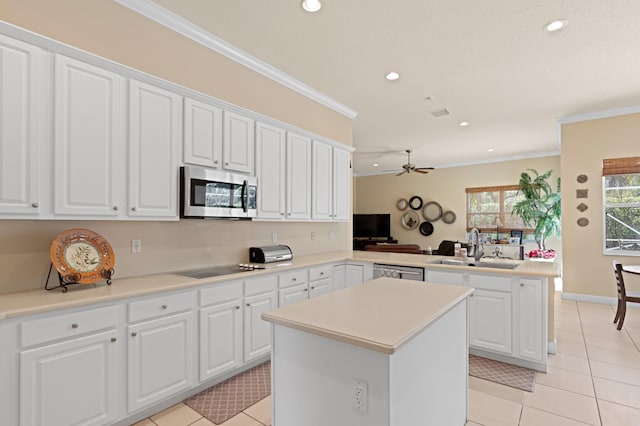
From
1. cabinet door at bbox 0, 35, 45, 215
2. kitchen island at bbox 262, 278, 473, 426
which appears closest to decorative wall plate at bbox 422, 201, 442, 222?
kitchen island at bbox 262, 278, 473, 426

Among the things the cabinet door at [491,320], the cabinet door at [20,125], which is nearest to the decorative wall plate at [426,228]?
the cabinet door at [491,320]

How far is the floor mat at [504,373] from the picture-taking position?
2.65 meters

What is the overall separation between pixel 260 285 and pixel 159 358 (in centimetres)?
96

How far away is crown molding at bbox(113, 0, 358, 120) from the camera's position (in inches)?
100

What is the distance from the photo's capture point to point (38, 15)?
2064 mm

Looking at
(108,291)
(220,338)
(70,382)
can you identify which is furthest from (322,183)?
(70,382)

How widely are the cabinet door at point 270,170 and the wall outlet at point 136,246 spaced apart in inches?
44.8

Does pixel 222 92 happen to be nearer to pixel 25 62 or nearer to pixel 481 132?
pixel 25 62

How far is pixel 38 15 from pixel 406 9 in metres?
2.59

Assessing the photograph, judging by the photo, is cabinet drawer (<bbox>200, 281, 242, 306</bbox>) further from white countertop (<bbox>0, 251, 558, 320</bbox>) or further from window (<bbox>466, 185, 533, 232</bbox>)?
window (<bbox>466, 185, 533, 232</bbox>)

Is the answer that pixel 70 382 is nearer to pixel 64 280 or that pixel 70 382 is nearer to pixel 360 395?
pixel 64 280

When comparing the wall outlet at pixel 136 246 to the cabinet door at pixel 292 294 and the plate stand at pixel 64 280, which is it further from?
the cabinet door at pixel 292 294

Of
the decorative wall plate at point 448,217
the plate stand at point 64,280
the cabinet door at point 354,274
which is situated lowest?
the cabinet door at point 354,274

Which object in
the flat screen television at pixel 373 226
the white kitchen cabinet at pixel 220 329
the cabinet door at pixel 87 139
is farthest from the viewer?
the flat screen television at pixel 373 226
